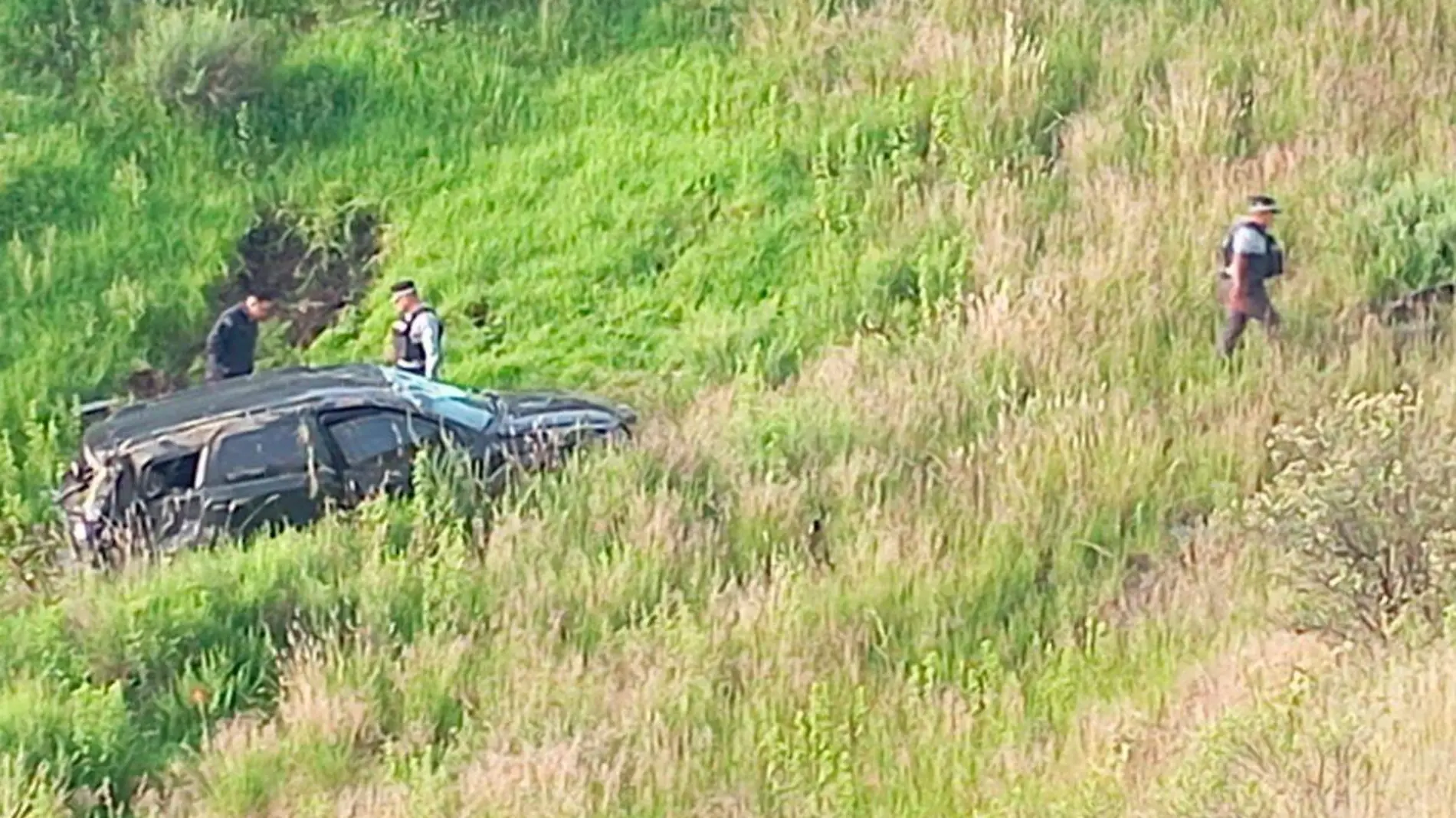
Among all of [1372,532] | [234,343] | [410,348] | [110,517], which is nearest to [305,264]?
[234,343]

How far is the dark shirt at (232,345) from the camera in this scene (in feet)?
53.7

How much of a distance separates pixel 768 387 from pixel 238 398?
401cm

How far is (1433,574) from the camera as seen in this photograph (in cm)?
1049

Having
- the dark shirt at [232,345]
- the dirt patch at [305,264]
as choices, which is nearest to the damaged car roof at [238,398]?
the dark shirt at [232,345]

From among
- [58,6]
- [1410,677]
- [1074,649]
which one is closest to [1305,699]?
[1410,677]

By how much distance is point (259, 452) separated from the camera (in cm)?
1402

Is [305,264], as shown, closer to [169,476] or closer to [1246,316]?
[169,476]

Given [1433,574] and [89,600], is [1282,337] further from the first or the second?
[89,600]

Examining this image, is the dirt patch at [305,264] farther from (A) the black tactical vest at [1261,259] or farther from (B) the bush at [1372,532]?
(B) the bush at [1372,532]

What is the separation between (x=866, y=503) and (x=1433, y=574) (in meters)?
4.21

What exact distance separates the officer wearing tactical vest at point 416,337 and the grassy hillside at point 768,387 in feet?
4.50

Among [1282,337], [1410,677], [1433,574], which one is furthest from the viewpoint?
[1282,337]

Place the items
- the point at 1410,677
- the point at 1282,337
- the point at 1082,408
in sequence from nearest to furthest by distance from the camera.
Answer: the point at 1410,677 < the point at 1082,408 < the point at 1282,337

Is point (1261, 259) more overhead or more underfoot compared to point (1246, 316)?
more overhead
